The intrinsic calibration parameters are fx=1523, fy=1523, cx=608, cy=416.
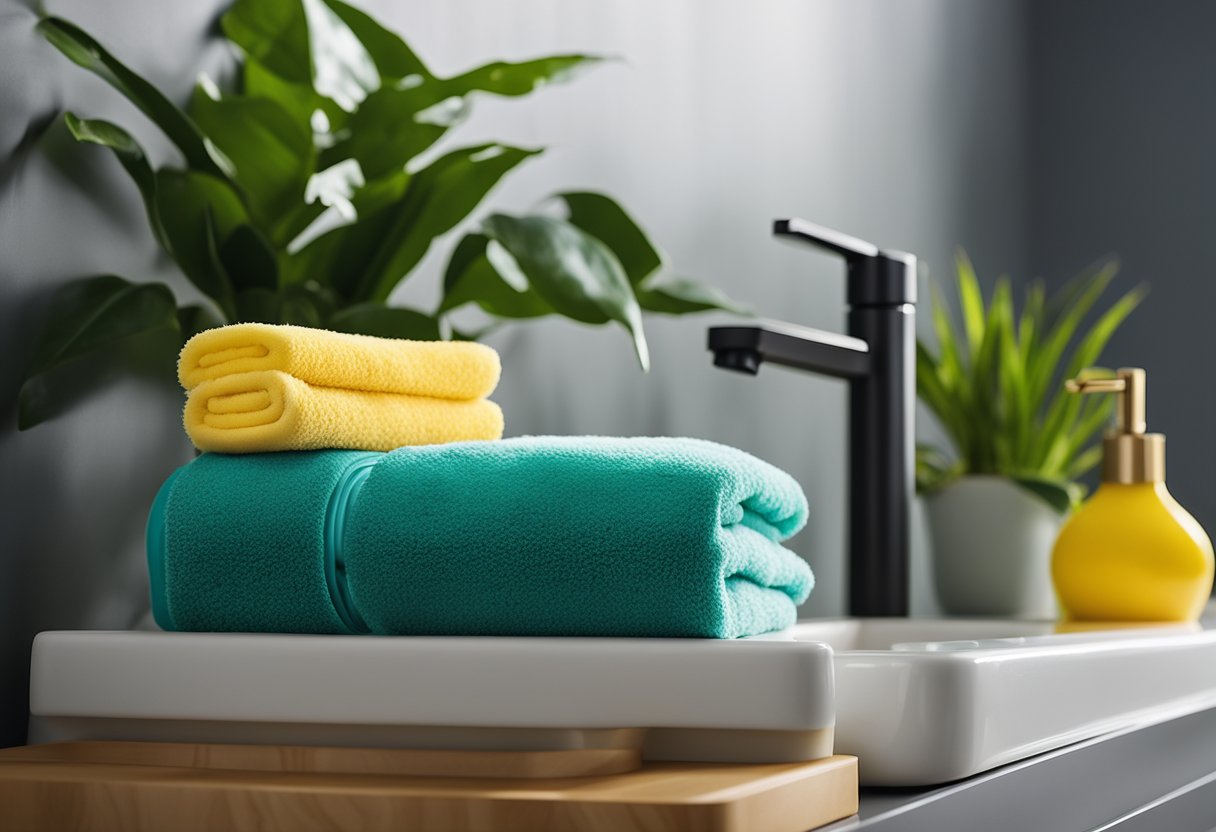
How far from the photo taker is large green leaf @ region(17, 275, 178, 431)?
0.71 m

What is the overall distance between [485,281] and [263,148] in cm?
16

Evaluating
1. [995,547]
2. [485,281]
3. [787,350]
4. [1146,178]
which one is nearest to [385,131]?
[485,281]

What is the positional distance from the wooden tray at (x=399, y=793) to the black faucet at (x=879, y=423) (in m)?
0.69

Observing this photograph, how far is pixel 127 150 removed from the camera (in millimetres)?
729

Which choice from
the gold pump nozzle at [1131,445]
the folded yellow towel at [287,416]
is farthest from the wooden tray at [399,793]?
the gold pump nozzle at [1131,445]

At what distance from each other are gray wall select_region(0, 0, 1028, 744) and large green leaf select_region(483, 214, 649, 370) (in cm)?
20

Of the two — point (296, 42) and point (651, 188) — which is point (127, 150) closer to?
point (296, 42)

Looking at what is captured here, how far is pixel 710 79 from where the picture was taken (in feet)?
4.54

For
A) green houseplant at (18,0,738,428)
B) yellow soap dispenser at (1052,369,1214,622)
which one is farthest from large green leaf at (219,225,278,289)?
yellow soap dispenser at (1052,369,1214,622)

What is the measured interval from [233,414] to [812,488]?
0.97 m

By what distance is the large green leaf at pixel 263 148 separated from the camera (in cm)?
77

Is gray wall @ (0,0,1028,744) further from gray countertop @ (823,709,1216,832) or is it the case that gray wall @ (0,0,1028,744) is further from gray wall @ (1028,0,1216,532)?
gray countertop @ (823,709,1216,832)

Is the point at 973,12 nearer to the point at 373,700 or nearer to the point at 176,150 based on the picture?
the point at 176,150

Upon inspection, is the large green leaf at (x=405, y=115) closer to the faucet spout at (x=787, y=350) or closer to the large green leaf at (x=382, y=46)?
the large green leaf at (x=382, y=46)
